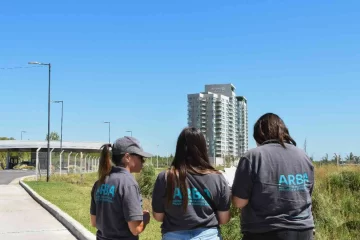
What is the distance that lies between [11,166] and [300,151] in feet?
236

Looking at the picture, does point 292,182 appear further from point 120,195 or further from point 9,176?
point 9,176

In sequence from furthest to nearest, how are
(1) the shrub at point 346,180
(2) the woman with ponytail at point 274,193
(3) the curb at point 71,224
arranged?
1. (1) the shrub at point 346,180
2. (3) the curb at point 71,224
3. (2) the woman with ponytail at point 274,193

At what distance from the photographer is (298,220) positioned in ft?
11.0

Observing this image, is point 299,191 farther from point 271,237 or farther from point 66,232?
point 66,232

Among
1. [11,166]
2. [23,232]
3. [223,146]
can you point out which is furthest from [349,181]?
[11,166]

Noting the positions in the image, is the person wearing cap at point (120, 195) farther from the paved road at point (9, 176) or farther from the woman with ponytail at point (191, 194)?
the paved road at point (9, 176)

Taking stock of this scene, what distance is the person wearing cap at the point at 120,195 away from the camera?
3.54m

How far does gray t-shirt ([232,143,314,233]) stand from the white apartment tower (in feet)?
114

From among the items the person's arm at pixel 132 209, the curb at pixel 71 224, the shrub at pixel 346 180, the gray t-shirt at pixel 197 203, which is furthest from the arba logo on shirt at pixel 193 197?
the shrub at pixel 346 180

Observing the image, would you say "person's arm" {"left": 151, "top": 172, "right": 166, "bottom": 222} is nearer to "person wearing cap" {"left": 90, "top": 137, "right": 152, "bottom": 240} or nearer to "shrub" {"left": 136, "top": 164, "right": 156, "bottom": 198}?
"person wearing cap" {"left": 90, "top": 137, "right": 152, "bottom": 240}

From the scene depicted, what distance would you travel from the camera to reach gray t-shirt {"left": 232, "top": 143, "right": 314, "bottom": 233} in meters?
3.33

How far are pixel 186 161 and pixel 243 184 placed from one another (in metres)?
0.45

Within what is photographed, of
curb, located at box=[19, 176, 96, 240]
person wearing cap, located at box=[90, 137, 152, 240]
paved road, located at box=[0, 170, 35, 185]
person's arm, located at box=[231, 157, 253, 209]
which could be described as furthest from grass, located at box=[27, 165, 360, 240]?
paved road, located at box=[0, 170, 35, 185]

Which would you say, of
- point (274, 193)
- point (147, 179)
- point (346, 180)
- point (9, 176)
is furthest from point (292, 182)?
point (9, 176)
